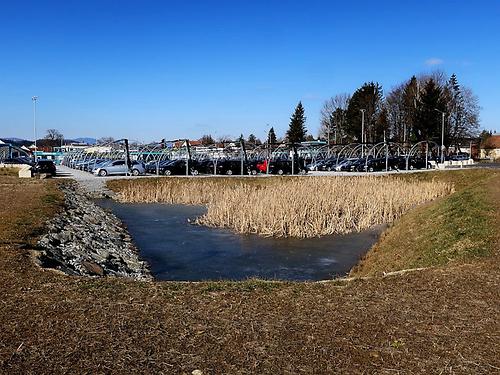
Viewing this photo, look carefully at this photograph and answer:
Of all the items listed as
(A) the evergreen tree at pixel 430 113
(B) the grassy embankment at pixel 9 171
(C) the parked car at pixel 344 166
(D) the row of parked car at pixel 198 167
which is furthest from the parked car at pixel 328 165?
(B) the grassy embankment at pixel 9 171

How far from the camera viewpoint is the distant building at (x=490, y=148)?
105875 millimetres

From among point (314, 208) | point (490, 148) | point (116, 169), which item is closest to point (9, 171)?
point (116, 169)

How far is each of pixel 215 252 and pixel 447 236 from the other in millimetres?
7009

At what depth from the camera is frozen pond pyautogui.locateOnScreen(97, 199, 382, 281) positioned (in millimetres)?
13713

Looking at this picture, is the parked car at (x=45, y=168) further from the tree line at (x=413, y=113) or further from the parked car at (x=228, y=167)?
the tree line at (x=413, y=113)

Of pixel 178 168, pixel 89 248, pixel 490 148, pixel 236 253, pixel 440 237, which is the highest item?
pixel 490 148

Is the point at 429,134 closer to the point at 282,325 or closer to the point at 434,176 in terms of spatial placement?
the point at 434,176

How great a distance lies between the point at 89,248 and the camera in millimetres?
14578

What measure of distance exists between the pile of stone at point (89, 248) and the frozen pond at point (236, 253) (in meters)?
0.61

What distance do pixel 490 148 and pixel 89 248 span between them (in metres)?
109

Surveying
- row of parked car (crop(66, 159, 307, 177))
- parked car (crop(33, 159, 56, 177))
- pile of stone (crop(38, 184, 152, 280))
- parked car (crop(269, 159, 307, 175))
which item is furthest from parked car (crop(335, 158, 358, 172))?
pile of stone (crop(38, 184, 152, 280))

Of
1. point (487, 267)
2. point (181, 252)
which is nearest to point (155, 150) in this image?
point (181, 252)

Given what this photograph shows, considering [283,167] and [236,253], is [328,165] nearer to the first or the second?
[283,167]

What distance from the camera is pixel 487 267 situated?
9156 mm
